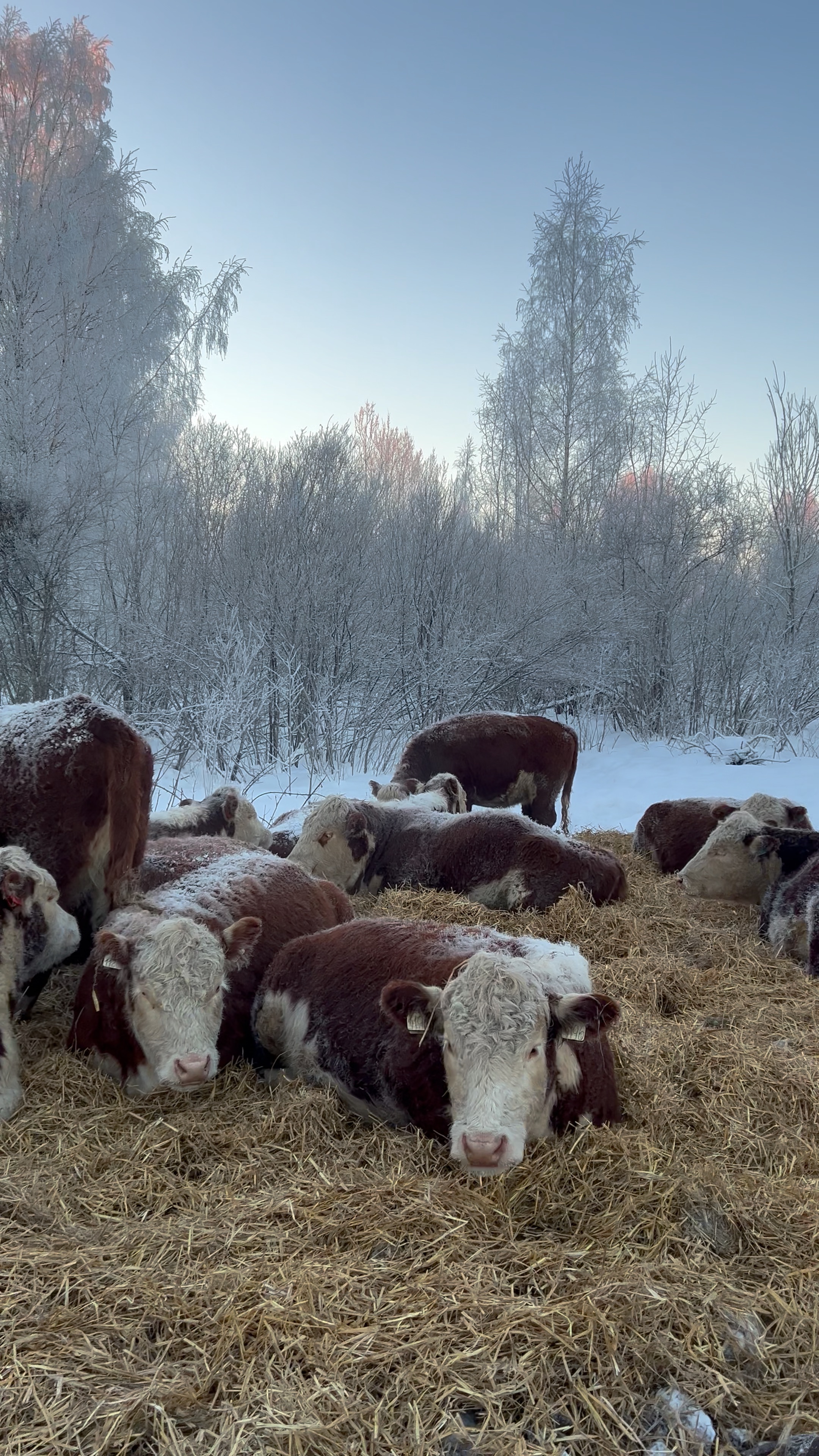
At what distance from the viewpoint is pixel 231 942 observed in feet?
12.8

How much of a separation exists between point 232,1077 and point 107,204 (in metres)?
14.9

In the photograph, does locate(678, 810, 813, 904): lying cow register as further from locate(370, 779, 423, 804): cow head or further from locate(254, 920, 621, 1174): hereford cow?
locate(254, 920, 621, 1174): hereford cow

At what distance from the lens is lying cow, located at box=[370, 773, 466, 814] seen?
25.8 ft


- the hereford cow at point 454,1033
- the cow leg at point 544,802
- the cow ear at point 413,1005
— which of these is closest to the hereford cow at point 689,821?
the cow leg at point 544,802

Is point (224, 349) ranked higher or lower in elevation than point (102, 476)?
higher

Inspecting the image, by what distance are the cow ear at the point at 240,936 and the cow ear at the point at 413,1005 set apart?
0.98 m

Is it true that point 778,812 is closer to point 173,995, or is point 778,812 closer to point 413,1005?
point 413,1005

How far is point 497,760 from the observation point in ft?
31.5

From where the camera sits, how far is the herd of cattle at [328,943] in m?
3.05

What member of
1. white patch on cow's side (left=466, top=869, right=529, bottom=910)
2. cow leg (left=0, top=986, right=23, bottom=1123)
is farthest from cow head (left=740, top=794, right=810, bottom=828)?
cow leg (left=0, top=986, right=23, bottom=1123)

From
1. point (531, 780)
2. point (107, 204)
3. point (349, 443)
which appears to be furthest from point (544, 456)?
point (531, 780)

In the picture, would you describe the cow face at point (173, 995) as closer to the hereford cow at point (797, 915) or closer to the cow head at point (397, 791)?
the hereford cow at point (797, 915)

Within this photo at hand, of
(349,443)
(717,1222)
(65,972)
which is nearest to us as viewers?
(717,1222)

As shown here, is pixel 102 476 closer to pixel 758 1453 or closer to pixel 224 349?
pixel 224 349
